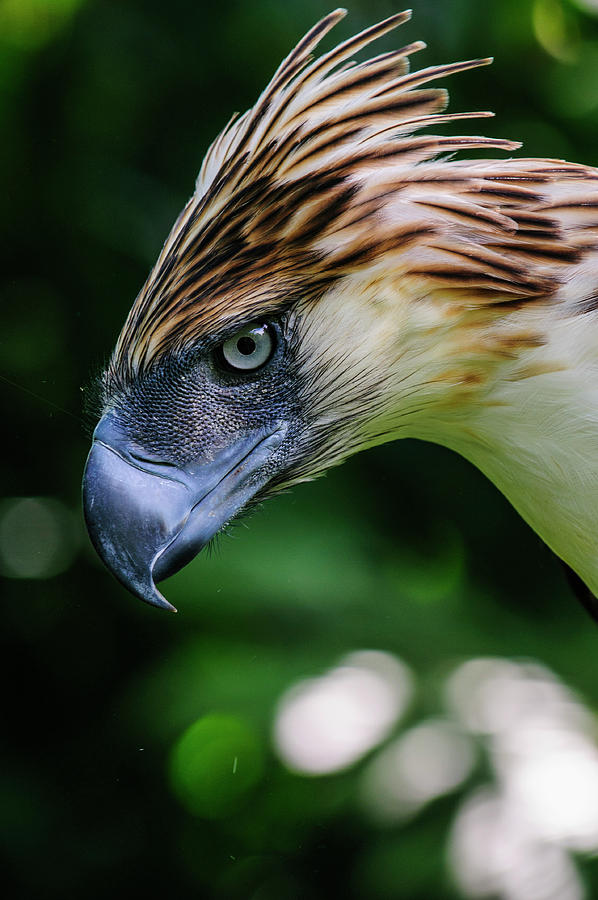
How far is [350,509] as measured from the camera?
3.33 metres

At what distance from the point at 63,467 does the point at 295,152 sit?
1715mm

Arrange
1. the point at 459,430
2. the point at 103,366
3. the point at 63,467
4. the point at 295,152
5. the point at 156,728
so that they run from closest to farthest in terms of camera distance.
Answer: the point at 295,152, the point at 459,430, the point at 103,366, the point at 156,728, the point at 63,467

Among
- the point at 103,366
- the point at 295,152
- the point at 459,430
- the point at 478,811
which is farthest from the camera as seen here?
the point at 478,811

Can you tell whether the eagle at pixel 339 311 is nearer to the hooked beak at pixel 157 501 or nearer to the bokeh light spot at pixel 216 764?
the hooked beak at pixel 157 501

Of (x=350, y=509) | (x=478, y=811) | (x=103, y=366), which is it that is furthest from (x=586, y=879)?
(x=103, y=366)

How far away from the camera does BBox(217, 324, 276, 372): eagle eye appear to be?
1876mm

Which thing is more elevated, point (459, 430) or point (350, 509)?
point (459, 430)

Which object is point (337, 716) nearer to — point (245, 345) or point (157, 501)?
point (157, 501)

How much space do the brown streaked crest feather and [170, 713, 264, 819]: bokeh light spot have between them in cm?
142

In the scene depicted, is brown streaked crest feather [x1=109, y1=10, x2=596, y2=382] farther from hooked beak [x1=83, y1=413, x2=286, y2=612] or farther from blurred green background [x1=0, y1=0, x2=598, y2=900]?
blurred green background [x1=0, y1=0, x2=598, y2=900]

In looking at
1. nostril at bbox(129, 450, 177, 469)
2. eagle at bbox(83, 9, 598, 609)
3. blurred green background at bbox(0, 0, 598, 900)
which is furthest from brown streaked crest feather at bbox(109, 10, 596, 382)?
blurred green background at bbox(0, 0, 598, 900)

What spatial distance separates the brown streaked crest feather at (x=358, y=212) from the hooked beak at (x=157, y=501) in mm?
207

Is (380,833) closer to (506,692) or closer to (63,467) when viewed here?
(506,692)

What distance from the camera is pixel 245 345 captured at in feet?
6.19
